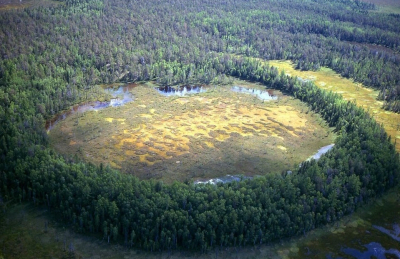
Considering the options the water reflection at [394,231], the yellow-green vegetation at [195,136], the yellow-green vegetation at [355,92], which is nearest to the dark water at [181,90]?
the yellow-green vegetation at [195,136]

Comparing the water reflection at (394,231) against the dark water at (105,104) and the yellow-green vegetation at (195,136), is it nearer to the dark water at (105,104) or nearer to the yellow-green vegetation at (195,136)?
the yellow-green vegetation at (195,136)

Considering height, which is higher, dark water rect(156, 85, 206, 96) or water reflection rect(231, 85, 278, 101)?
water reflection rect(231, 85, 278, 101)

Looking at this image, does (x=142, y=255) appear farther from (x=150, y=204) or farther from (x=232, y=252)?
(x=232, y=252)

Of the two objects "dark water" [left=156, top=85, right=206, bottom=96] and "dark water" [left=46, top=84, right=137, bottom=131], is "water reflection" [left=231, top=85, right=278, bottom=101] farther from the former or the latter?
"dark water" [left=46, top=84, right=137, bottom=131]

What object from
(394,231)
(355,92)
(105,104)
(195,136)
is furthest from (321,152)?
(105,104)

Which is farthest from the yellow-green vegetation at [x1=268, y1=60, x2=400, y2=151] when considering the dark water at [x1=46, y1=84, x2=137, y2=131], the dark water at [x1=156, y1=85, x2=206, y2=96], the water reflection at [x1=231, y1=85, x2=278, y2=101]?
the dark water at [x1=46, y1=84, x2=137, y2=131]

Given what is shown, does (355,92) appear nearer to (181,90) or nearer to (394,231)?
(181,90)

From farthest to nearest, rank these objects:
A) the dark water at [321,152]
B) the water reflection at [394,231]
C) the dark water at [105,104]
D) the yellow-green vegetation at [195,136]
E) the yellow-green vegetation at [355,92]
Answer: the yellow-green vegetation at [355,92] → the dark water at [105,104] → the dark water at [321,152] → the yellow-green vegetation at [195,136] → the water reflection at [394,231]

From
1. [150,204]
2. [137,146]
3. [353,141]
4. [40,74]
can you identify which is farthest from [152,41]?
[150,204]
